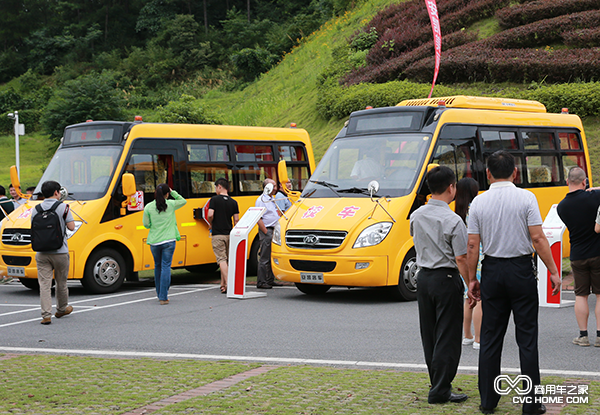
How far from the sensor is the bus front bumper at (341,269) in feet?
34.9

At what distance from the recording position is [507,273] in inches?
203

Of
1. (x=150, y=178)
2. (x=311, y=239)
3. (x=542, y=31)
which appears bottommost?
(x=311, y=239)

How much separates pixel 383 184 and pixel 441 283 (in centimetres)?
594

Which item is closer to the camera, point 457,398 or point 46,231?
point 457,398

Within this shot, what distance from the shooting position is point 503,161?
534 cm

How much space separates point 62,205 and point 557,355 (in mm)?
6719

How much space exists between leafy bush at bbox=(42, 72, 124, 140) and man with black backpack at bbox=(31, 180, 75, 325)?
31.4 metres

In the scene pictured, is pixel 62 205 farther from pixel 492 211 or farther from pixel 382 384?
pixel 492 211

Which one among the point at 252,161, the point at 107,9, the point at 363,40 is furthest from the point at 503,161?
the point at 107,9

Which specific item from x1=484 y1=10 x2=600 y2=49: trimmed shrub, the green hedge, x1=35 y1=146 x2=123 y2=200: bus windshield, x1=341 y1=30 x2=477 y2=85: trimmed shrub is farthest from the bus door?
x1=484 y1=10 x2=600 y2=49: trimmed shrub

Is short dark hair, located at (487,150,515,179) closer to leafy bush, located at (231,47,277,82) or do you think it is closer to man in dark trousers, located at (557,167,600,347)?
man in dark trousers, located at (557,167,600,347)

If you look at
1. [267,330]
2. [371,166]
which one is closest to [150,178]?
[371,166]

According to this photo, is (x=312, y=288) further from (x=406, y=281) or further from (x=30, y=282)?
(x=30, y=282)

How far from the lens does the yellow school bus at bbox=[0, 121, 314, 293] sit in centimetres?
1273
